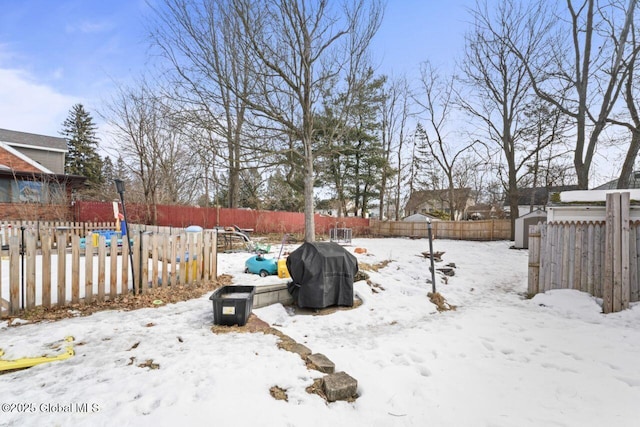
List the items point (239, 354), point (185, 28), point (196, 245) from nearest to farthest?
point (239, 354) → point (196, 245) → point (185, 28)

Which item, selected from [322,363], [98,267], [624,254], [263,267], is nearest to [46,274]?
[98,267]

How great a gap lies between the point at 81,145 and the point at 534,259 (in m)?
37.1

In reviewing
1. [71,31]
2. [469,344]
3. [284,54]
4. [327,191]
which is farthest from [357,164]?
[469,344]

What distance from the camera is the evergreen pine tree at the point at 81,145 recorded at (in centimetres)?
2805

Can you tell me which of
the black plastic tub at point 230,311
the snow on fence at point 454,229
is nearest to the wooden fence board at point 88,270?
the black plastic tub at point 230,311

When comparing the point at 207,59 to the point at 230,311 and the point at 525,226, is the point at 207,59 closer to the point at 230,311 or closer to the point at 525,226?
the point at 230,311

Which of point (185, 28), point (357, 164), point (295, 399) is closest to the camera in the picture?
point (295, 399)

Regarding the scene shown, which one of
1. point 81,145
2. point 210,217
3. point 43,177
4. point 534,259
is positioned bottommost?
point 534,259

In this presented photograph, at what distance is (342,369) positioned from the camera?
2.81 meters

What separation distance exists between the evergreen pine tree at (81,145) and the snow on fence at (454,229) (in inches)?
1061

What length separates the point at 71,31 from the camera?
790cm

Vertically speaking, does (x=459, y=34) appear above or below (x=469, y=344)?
above

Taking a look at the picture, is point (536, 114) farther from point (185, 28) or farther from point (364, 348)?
point (364, 348)

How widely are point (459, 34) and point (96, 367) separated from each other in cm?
1789
